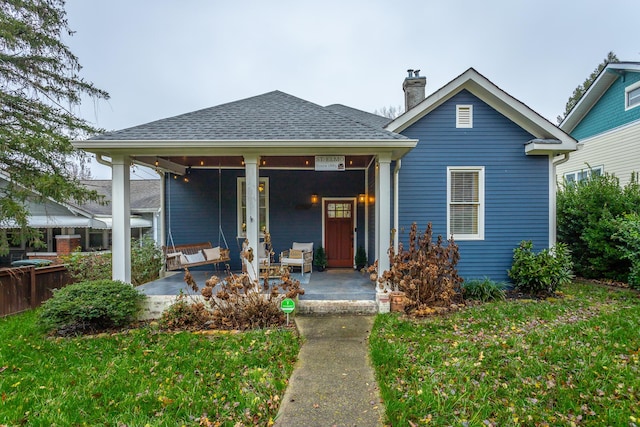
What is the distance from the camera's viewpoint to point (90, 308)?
14.6 ft

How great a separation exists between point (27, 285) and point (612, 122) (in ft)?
54.7

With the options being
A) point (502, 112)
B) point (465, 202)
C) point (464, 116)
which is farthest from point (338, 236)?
point (502, 112)

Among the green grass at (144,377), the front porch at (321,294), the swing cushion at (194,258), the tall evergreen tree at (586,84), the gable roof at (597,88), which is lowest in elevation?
the green grass at (144,377)

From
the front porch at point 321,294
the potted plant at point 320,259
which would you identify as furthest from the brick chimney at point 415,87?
the front porch at point 321,294

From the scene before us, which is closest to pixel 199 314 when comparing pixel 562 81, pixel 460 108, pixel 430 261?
pixel 430 261

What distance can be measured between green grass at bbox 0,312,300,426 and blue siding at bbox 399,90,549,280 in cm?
422

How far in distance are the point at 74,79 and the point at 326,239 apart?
8.38m

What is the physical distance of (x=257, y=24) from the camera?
44.7ft

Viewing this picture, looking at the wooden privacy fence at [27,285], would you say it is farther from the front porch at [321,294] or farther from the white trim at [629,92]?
the white trim at [629,92]

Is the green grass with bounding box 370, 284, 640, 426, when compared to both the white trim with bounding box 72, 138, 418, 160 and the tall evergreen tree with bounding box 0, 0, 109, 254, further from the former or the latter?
the tall evergreen tree with bounding box 0, 0, 109, 254

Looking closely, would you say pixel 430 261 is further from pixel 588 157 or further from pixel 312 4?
pixel 312 4

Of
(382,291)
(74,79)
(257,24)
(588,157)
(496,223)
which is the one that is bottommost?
(382,291)

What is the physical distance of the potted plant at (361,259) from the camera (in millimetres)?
7934

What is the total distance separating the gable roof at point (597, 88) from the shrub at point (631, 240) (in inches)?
215
